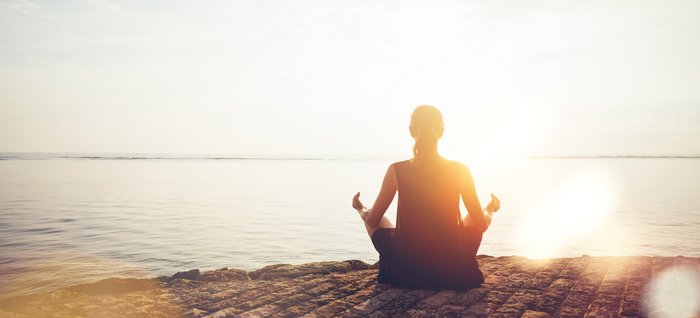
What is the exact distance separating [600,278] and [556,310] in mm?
1773

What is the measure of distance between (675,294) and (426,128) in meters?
3.47

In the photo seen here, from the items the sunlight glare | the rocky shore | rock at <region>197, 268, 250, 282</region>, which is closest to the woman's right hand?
the rocky shore

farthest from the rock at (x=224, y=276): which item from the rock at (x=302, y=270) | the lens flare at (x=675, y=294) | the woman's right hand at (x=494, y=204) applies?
the lens flare at (x=675, y=294)

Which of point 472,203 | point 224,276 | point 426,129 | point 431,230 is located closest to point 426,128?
point 426,129

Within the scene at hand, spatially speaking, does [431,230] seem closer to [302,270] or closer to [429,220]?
[429,220]

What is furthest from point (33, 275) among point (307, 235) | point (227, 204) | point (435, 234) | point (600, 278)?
point (227, 204)

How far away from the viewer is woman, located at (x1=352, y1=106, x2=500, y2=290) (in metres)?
5.25

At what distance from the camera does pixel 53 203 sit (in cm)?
2348

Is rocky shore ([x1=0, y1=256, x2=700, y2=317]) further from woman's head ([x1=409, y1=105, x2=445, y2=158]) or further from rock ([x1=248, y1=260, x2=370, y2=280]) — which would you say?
woman's head ([x1=409, y1=105, x2=445, y2=158])

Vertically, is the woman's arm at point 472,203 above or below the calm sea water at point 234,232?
above

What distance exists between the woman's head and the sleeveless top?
0.64ft

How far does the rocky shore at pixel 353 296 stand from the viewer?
15.8 ft

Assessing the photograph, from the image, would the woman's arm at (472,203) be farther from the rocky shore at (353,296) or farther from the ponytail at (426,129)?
the rocky shore at (353,296)

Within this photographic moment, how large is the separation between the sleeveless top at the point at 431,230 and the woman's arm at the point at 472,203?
0.07m
